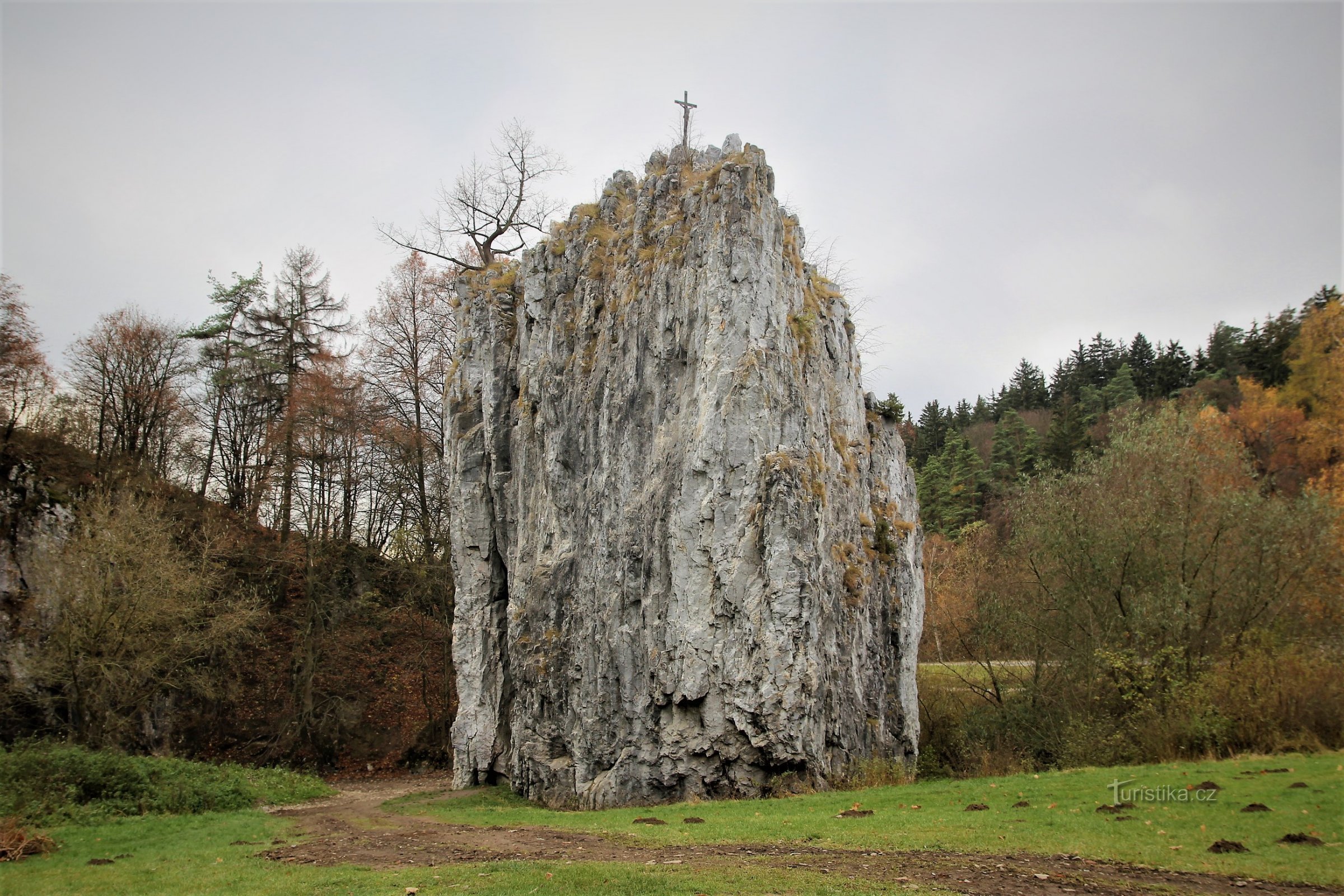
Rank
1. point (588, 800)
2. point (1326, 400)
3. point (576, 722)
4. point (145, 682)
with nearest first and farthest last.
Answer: point (588, 800) → point (576, 722) → point (145, 682) → point (1326, 400)

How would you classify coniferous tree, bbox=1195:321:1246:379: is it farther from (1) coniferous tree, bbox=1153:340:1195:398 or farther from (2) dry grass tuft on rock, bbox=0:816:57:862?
(2) dry grass tuft on rock, bbox=0:816:57:862

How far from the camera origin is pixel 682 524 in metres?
18.2

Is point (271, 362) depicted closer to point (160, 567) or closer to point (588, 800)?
point (160, 567)

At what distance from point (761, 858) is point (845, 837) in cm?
177

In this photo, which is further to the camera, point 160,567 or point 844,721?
point 160,567

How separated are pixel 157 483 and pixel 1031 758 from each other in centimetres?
3413

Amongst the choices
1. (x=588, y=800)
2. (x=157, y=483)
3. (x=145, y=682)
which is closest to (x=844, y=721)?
(x=588, y=800)

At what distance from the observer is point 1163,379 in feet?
199

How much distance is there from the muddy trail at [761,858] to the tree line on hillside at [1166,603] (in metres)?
8.48

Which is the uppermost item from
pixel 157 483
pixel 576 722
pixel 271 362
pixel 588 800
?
pixel 271 362

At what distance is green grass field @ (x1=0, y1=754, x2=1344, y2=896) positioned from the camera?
31.2 ft

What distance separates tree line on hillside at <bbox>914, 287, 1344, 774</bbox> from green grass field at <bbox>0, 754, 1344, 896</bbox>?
2119 millimetres

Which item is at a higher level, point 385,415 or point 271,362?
point 271,362

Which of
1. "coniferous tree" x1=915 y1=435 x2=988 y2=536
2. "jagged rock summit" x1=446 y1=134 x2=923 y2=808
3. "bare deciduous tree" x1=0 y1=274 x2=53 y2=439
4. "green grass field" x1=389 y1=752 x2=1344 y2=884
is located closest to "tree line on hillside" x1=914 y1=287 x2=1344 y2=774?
"green grass field" x1=389 y1=752 x2=1344 y2=884
